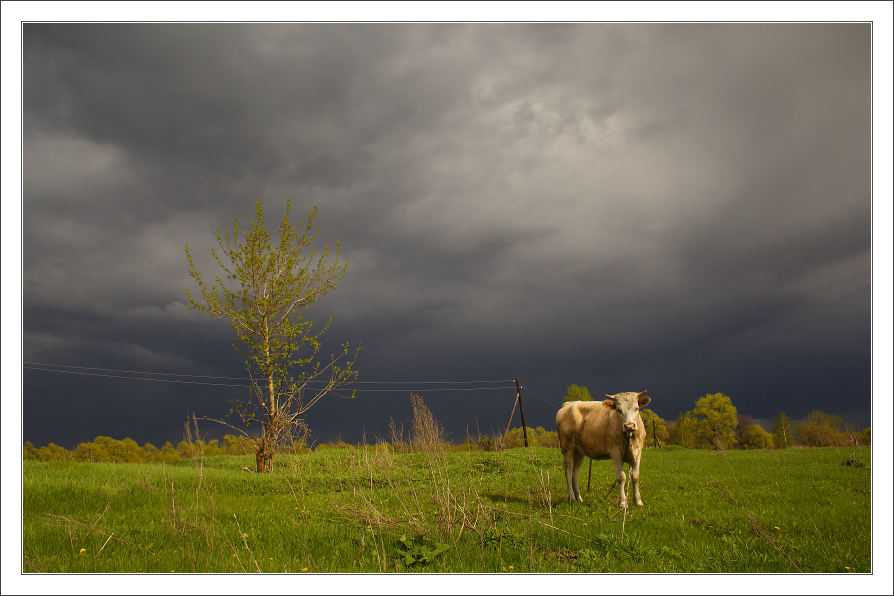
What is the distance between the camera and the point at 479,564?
5.77m

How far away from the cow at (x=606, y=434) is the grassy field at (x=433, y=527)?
Result: 0.80 m

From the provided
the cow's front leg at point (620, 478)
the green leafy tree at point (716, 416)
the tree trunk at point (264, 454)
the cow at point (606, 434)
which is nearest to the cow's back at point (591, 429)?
the cow at point (606, 434)

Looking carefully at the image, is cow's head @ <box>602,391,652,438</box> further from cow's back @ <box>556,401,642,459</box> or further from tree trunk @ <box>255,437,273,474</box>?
tree trunk @ <box>255,437,273,474</box>

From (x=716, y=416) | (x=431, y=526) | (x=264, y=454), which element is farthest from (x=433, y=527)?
(x=716, y=416)

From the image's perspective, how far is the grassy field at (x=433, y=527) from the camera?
19.4 ft

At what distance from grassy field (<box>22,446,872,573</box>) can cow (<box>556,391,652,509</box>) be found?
0.80 m

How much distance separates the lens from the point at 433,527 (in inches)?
259

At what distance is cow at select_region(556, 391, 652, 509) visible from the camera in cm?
1007

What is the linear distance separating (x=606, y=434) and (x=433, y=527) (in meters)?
6.06

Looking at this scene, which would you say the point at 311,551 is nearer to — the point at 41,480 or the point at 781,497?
the point at 41,480

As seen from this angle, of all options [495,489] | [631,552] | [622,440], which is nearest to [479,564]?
[631,552]

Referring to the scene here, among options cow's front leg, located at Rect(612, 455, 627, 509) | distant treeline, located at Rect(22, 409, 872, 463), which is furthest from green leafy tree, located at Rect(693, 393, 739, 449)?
cow's front leg, located at Rect(612, 455, 627, 509)

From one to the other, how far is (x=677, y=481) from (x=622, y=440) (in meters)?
6.15

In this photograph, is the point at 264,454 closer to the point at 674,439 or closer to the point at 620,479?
the point at 620,479
